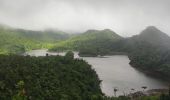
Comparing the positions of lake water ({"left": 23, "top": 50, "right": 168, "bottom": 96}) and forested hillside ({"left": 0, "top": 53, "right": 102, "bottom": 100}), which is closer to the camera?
forested hillside ({"left": 0, "top": 53, "right": 102, "bottom": 100})

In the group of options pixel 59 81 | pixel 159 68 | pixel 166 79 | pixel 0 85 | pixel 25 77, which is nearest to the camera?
pixel 0 85

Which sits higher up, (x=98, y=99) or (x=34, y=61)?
(x=34, y=61)

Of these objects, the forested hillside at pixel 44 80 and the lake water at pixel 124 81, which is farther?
the lake water at pixel 124 81

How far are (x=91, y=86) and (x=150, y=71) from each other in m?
72.0

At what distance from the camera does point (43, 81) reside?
95.6 meters

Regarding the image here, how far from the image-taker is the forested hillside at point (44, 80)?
87438 mm

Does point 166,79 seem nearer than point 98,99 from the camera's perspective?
No

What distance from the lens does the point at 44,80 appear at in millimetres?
96938

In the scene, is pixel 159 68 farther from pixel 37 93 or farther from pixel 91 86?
pixel 37 93

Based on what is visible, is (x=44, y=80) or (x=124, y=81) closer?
(x=44, y=80)

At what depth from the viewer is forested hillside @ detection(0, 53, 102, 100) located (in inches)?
3442

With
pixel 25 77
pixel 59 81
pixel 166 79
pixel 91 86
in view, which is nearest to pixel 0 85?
pixel 25 77

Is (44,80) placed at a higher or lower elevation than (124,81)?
higher

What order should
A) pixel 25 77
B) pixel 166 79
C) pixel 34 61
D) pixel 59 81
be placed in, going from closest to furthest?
1. pixel 25 77
2. pixel 59 81
3. pixel 34 61
4. pixel 166 79
